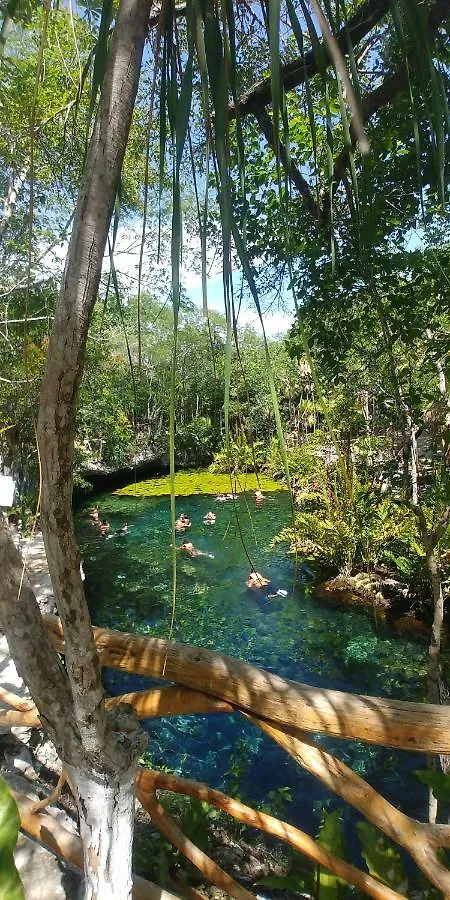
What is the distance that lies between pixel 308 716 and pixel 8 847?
447mm

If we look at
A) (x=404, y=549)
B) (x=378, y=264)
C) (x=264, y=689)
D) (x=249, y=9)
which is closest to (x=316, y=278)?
(x=378, y=264)

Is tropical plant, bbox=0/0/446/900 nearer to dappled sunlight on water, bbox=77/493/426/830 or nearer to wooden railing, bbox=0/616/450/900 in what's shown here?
wooden railing, bbox=0/616/450/900

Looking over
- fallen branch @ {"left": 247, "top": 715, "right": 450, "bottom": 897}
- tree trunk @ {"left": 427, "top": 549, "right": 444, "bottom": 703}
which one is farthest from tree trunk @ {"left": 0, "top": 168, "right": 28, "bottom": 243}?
fallen branch @ {"left": 247, "top": 715, "right": 450, "bottom": 897}

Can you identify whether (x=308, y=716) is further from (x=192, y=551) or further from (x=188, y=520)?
(x=188, y=520)

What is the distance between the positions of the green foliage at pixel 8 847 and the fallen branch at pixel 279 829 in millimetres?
511

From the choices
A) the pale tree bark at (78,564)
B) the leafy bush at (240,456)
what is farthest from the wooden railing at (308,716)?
the leafy bush at (240,456)

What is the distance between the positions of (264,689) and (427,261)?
1.23 m

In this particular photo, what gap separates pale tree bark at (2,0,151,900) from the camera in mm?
535

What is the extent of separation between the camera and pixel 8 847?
2.34 ft

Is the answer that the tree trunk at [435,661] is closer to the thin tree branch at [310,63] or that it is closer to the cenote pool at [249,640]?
the cenote pool at [249,640]

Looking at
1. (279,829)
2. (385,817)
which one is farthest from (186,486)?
(385,817)

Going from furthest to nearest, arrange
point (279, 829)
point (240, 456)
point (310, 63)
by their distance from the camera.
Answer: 1. point (310, 63)
2. point (279, 829)
3. point (240, 456)

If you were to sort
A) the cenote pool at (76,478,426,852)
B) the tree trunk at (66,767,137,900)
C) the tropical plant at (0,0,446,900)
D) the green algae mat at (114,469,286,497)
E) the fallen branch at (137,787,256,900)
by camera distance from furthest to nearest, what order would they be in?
the green algae mat at (114,469,286,497)
the cenote pool at (76,478,426,852)
the fallen branch at (137,787,256,900)
the tree trunk at (66,767,137,900)
the tropical plant at (0,0,446,900)

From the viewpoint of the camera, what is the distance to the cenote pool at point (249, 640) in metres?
2.76
